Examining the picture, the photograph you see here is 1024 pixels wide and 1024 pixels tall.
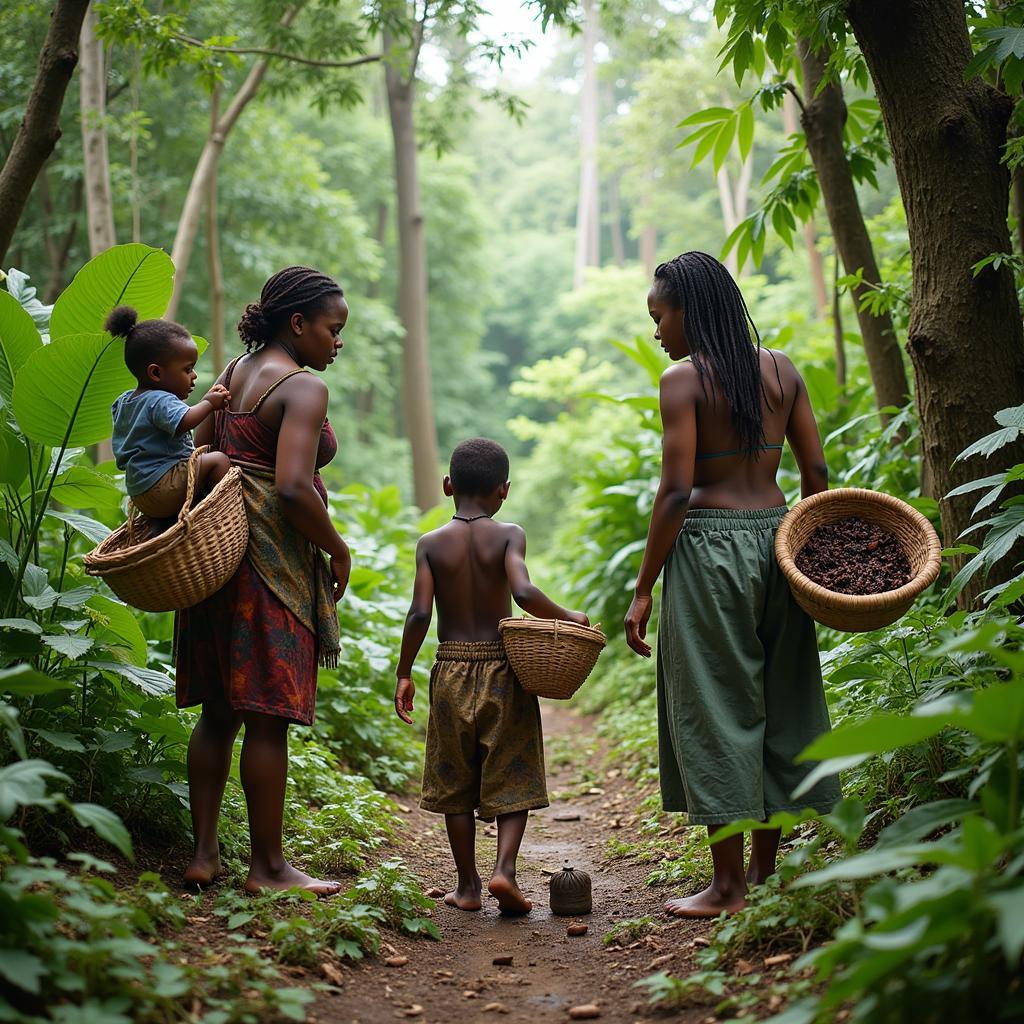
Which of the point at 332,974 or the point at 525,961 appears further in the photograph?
the point at 525,961

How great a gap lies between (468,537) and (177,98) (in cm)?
1189

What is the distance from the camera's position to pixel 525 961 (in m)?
3.27

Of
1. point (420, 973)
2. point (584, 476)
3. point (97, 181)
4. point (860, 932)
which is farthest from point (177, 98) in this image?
point (860, 932)

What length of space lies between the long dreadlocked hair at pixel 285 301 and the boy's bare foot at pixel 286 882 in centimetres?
180

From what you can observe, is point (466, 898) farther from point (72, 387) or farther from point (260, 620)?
point (72, 387)

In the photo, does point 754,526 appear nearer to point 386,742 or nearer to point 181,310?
point 386,742

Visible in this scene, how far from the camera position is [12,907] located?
7.08ft

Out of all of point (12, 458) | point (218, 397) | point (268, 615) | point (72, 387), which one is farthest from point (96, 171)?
point (268, 615)

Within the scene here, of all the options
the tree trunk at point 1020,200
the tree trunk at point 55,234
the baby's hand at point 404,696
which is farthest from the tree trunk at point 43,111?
the tree trunk at point 55,234

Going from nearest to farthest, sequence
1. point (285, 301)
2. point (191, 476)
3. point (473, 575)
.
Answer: point (191, 476)
point (285, 301)
point (473, 575)

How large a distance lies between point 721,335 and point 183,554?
1894 mm

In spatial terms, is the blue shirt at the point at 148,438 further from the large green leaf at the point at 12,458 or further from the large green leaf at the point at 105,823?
the large green leaf at the point at 105,823

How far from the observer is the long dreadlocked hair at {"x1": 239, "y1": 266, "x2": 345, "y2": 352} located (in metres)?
3.58

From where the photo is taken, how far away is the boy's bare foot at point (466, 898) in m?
3.77
